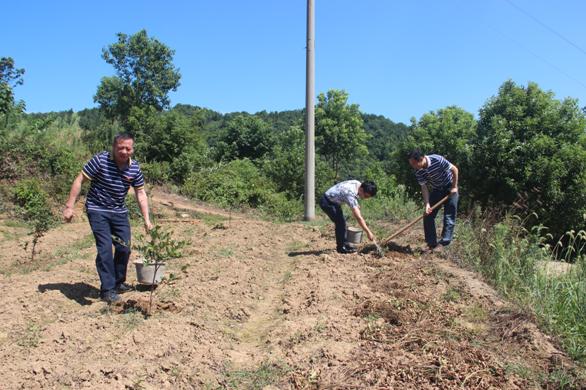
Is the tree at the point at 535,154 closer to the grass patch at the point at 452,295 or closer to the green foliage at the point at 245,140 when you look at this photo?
the grass patch at the point at 452,295

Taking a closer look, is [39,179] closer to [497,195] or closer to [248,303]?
[248,303]

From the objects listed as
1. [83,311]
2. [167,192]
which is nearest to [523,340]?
[83,311]

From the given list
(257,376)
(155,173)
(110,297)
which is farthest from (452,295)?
(155,173)

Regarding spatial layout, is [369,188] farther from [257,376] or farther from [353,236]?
[257,376]

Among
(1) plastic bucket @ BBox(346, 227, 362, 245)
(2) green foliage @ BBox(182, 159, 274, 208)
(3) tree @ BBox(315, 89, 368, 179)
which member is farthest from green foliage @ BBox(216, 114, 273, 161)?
(1) plastic bucket @ BBox(346, 227, 362, 245)

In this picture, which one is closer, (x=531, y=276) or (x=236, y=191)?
(x=531, y=276)

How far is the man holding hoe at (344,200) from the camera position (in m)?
6.40

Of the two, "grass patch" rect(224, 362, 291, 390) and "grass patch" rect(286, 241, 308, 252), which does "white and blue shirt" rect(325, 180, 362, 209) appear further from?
"grass patch" rect(224, 362, 291, 390)

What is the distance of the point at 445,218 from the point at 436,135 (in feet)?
54.5

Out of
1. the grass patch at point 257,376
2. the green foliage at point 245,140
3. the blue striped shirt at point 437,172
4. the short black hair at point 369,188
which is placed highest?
the green foliage at point 245,140

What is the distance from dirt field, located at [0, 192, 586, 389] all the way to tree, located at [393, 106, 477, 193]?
15.6 m

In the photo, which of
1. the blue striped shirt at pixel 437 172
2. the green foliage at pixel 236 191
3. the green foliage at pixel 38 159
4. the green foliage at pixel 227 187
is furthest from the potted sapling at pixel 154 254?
the green foliage at pixel 227 187

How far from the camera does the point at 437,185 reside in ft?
22.5

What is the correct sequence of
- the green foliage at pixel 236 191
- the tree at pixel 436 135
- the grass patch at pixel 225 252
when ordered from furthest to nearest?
the tree at pixel 436 135
the green foliage at pixel 236 191
the grass patch at pixel 225 252
